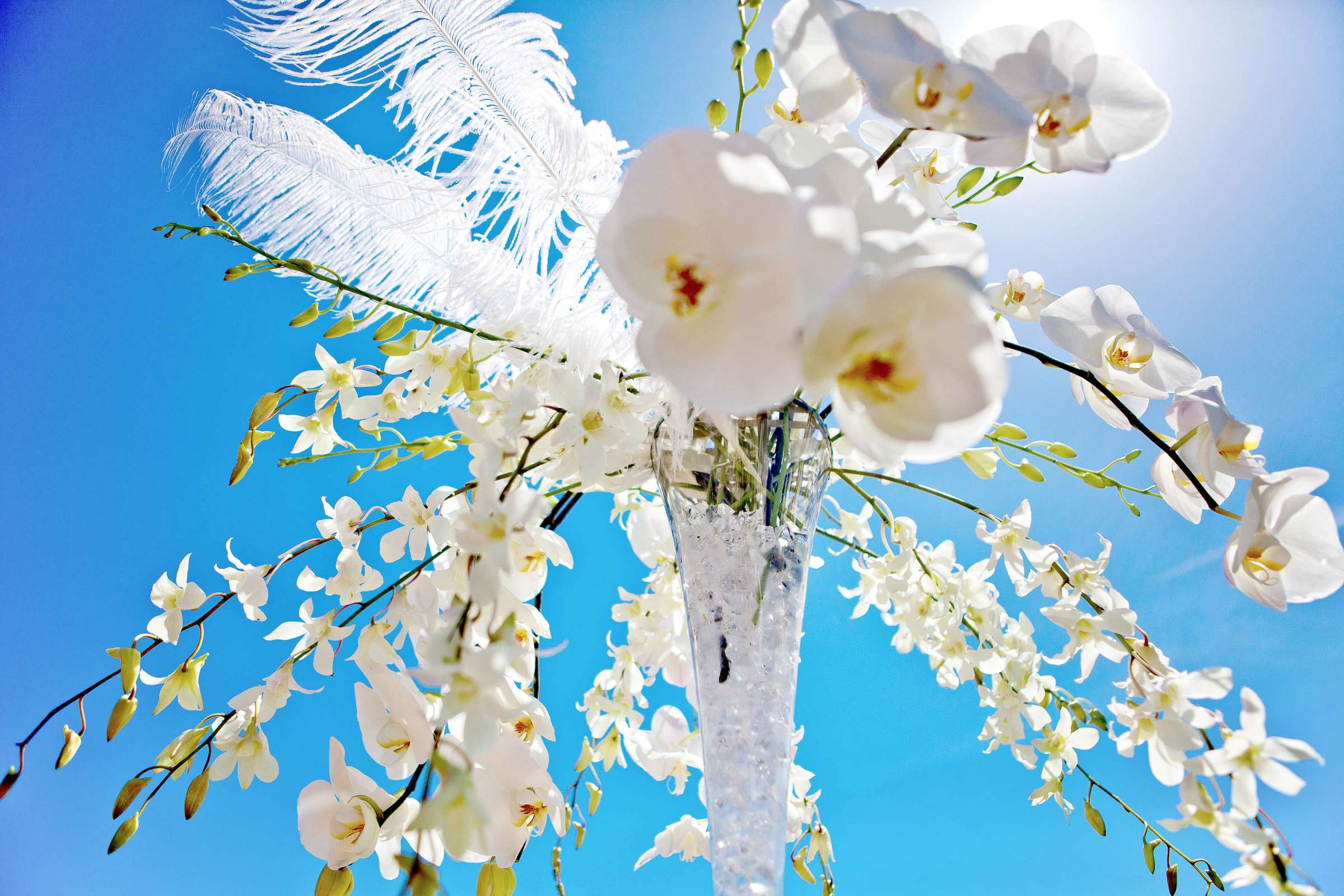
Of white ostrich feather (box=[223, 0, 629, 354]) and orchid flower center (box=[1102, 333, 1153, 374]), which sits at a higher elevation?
white ostrich feather (box=[223, 0, 629, 354])

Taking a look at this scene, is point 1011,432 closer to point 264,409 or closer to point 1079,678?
point 1079,678

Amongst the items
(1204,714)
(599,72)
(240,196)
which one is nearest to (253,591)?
(240,196)

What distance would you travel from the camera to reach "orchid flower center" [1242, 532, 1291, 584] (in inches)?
8.9

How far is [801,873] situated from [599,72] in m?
1.54

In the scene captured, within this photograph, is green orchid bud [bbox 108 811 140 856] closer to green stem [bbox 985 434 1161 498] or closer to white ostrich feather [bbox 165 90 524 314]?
white ostrich feather [bbox 165 90 524 314]

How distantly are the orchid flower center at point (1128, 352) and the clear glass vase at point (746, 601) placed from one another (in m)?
0.13

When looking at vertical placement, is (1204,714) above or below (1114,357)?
below

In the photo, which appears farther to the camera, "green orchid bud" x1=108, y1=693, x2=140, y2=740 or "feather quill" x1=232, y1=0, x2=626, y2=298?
"feather quill" x1=232, y1=0, x2=626, y2=298

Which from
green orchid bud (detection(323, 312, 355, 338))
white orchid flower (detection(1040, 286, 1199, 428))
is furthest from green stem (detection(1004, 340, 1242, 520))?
green orchid bud (detection(323, 312, 355, 338))

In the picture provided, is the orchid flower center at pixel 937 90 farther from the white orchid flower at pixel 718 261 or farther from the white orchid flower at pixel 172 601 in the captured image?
the white orchid flower at pixel 172 601

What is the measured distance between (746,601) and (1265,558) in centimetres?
20

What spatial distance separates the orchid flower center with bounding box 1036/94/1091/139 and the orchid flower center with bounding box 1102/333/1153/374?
0.10m

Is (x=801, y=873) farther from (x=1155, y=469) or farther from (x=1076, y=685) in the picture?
(x=1076, y=685)

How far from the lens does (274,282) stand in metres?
1.55
